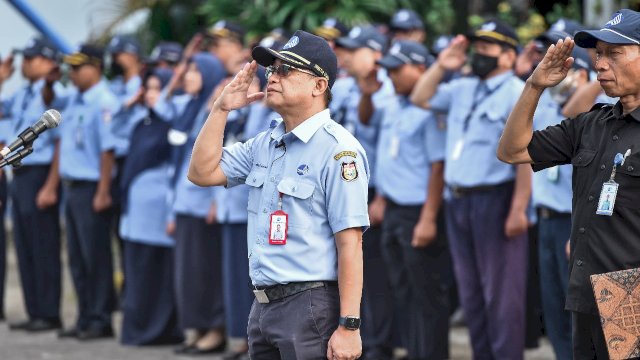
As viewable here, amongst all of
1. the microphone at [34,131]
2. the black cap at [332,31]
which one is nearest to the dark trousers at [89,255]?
the black cap at [332,31]

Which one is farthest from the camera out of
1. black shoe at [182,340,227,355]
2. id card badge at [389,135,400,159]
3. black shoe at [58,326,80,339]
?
black shoe at [58,326,80,339]

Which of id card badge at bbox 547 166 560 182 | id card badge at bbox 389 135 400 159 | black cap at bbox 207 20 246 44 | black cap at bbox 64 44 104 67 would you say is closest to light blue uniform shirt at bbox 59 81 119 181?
black cap at bbox 64 44 104 67

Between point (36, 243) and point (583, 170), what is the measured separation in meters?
7.07

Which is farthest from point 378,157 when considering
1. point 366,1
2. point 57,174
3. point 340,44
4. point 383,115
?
point 366,1

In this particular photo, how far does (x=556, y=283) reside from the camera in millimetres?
7344

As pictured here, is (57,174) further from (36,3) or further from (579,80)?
(36,3)

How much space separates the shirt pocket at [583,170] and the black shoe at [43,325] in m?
6.84

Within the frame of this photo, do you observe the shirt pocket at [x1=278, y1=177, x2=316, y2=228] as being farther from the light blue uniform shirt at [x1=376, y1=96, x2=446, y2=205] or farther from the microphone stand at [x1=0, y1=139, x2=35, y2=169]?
the light blue uniform shirt at [x1=376, y1=96, x2=446, y2=205]

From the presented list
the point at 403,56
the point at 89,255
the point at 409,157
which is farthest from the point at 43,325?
the point at 403,56

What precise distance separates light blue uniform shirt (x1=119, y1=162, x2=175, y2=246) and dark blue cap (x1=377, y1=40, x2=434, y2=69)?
2315 mm

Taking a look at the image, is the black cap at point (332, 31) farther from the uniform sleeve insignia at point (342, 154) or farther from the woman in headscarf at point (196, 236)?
the uniform sleeve insignia at point (342, 154)

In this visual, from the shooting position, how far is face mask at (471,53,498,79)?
7.88 meters

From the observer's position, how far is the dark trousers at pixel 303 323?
16.3 ft

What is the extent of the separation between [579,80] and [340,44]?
84.5 inches
